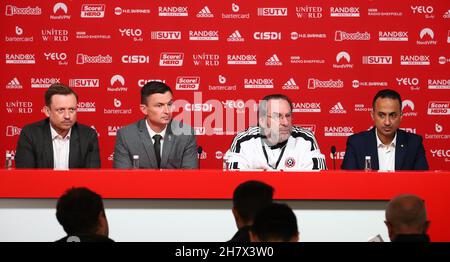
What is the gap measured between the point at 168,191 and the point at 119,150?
1.01 m

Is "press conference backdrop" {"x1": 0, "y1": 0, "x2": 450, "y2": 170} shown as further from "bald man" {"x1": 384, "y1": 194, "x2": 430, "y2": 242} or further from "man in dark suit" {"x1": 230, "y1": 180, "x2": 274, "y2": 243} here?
"bald man" {"x1": 384, "y1": 194, "x2": 430, "y2": 242}

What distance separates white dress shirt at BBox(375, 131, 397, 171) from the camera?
5109 millimetres

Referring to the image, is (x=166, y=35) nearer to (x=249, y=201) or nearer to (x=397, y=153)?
(x=397, y=153)

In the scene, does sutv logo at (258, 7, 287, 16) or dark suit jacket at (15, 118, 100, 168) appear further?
sutv logo at (258, 7, 287, 16)

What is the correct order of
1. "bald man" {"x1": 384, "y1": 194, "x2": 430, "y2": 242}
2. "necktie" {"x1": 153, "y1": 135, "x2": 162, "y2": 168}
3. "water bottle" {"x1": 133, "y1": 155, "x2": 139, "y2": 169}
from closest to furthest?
"bald man" {"x1": 384, "y1": 194, "x2": 430, "y2": 242} < "water bottle" {"x1": 133, "y1": 155, "x2": 139, "y2": 169} < "necktie" {"x1": 153, "y1": 135, "x2": 162, "y2": 168}

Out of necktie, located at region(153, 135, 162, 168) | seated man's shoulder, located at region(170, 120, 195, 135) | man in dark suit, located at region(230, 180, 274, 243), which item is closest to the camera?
man in dark suit, located at region(230, 180, 274, 243)

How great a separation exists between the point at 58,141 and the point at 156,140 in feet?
2.24

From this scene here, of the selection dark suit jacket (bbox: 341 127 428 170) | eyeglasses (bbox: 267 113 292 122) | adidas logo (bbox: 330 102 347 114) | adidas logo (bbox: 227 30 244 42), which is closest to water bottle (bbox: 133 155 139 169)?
eyeglasses (bbox: 267 113 292 122)

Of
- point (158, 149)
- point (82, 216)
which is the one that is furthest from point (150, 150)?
point (82, 216)

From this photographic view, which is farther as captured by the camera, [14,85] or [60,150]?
[14,85]

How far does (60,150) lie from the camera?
16.7 feet

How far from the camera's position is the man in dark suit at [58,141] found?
5.02 metres

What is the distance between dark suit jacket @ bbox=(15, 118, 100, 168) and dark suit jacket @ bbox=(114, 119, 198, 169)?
19cm

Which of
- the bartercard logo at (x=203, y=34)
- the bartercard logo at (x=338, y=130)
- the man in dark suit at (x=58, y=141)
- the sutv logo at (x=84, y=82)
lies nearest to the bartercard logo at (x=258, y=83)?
the bartercard logo at (x=203, y=34)
